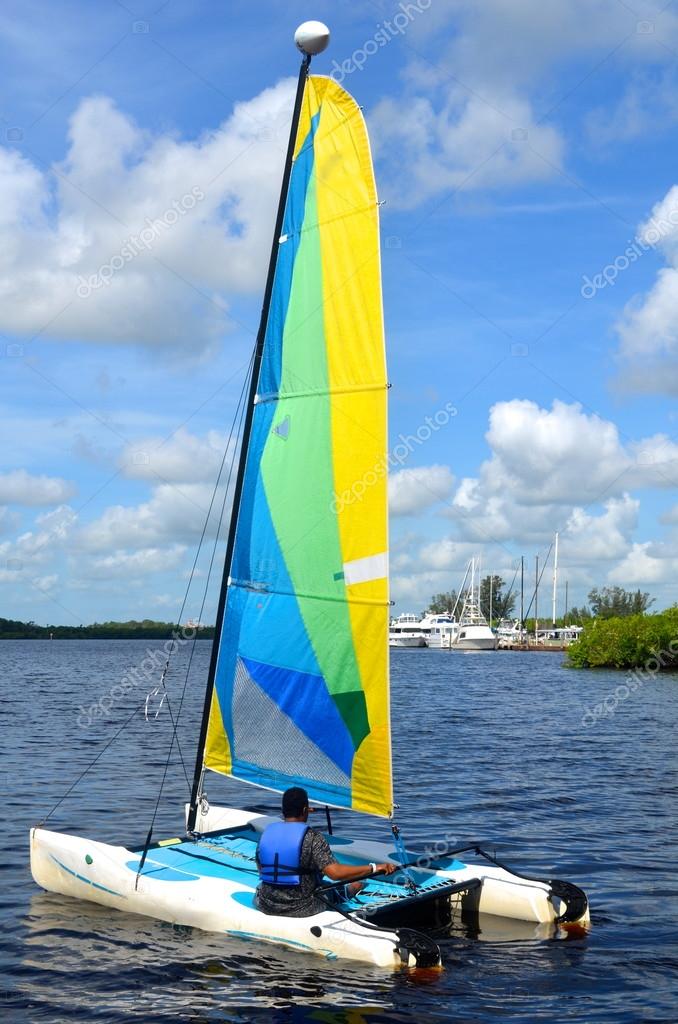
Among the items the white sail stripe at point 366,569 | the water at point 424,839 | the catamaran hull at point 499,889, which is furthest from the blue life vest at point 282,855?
the white sail stripe at point 366,569

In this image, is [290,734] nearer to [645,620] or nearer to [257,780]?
[257,780]

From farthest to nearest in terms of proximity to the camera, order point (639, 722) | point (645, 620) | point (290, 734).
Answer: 1. point (645, 620)
2. point (639, 722)
3. point (290, 734)

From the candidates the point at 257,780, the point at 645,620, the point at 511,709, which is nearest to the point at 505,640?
the point at 645,620

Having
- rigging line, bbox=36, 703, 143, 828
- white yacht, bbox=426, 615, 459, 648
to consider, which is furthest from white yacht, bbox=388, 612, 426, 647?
rigging line, bbox=36, 703, 143, 828

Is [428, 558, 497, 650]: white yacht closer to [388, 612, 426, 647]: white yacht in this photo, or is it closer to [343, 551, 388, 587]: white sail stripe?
[388, 612, 426, 647]: white yacht

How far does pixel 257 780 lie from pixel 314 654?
182cm

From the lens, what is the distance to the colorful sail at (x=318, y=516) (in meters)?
11.4

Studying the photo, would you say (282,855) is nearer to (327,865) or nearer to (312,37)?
(327,865)

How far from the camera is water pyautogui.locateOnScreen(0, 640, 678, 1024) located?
9.54m

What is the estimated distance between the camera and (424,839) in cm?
1634

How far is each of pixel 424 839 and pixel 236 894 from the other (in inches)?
242

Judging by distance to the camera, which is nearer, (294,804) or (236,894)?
(294,804)

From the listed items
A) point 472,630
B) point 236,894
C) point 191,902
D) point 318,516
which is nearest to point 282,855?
point 236,894

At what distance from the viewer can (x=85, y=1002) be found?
966 centimetres
